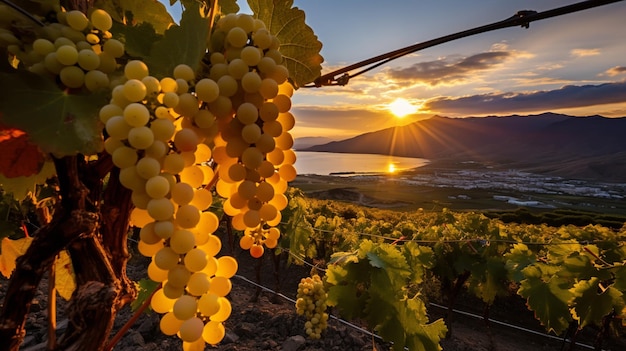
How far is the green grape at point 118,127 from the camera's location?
542mm

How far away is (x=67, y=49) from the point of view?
63 centimetres

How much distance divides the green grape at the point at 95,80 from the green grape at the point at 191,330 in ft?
1.36

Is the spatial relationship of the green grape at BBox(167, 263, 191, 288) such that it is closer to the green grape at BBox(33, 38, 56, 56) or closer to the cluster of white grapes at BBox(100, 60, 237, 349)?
the cluster of white grapes at BBox(100, 60, 237, 349)

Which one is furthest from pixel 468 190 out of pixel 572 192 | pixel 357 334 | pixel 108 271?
pixel 108 271

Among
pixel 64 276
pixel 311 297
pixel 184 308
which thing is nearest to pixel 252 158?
pixel 184 308

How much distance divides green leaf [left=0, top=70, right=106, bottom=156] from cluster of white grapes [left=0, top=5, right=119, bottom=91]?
28 mm

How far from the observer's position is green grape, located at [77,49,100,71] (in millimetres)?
641

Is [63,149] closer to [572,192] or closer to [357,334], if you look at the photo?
[357,334]

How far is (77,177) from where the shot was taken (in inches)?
29.4

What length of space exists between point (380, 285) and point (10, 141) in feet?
8.74

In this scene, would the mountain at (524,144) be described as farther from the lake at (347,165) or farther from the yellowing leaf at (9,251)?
the yellowing leaf at (9,251)

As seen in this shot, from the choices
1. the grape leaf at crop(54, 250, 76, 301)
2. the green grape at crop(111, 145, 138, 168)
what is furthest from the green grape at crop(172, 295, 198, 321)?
the grape leaf at crop(54, 250, 76, 301)

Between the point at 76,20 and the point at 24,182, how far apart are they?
1.51 feet

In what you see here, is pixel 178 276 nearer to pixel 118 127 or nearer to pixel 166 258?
pixel 166 258
